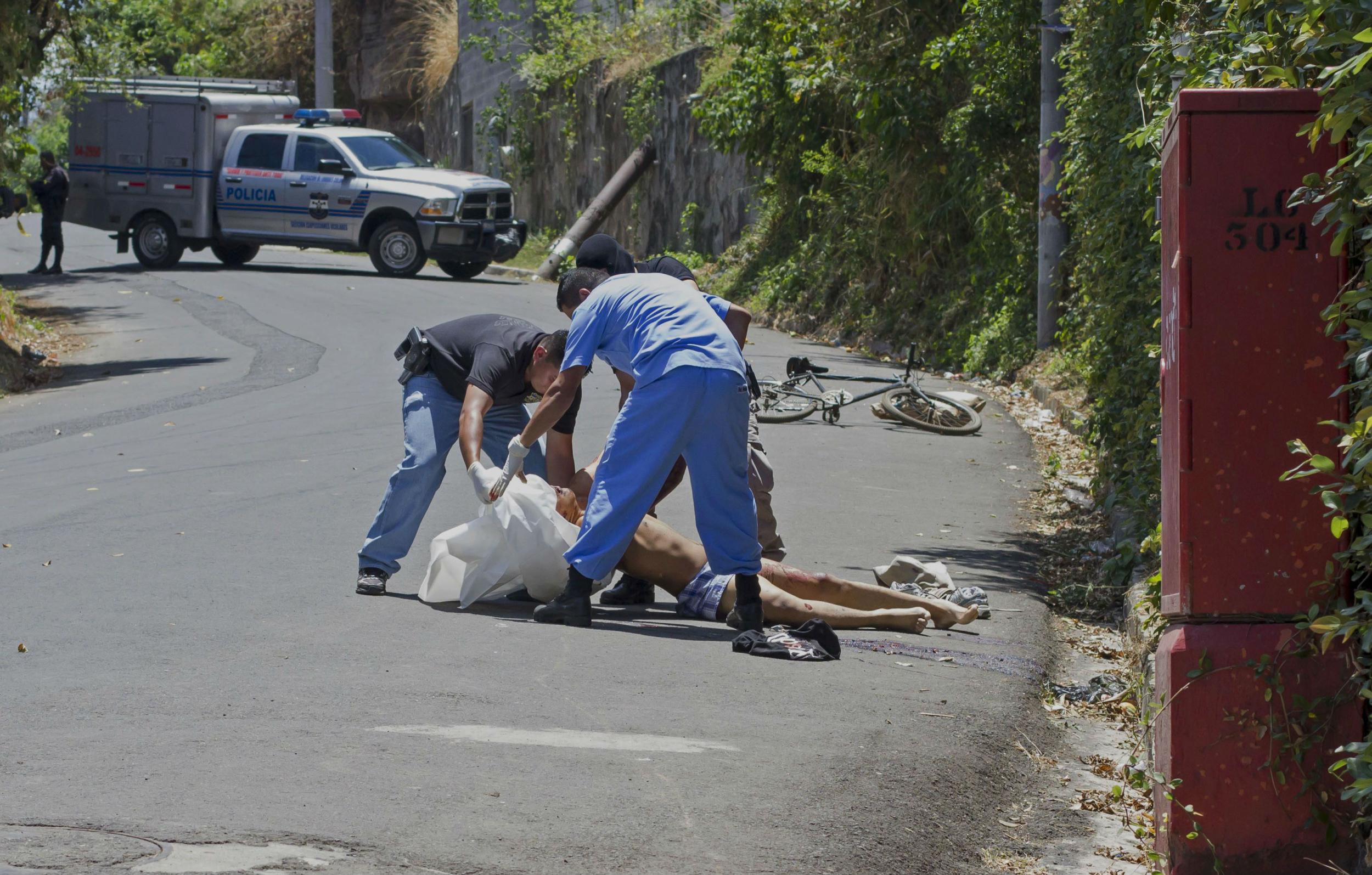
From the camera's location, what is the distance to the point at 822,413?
14305mm

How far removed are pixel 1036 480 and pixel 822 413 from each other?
10.0ft

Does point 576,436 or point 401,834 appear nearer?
point 401,834

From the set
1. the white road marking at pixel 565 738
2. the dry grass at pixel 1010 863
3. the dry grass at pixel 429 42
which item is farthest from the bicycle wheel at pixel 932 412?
the dry grass at pixel 429 42

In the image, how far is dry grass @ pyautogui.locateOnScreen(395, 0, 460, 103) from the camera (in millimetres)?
44562

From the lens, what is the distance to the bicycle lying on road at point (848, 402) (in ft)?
45.4

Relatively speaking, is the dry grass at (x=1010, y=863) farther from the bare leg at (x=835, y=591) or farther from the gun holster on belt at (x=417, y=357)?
the gun holster on belt at (x=417, y=357)

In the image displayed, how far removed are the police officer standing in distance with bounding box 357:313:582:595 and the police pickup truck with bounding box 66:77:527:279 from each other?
17.4 metres

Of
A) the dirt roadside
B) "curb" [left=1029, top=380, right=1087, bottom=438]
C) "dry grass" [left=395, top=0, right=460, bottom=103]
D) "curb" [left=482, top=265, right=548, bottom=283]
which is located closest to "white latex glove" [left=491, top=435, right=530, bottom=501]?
"curb" [left=1029, top=380, right=1087, bottom=438]

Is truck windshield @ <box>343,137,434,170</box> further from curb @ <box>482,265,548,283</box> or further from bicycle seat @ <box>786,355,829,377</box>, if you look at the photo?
bicycle seat @ <box>786,355,829,377</box>

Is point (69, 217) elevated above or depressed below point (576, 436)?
above

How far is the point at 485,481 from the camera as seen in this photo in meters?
6.82

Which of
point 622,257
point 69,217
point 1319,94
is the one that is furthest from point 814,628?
point 69,217

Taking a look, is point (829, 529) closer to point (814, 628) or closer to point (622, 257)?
point (622, 257)

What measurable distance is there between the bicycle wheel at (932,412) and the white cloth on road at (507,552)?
736 cm
